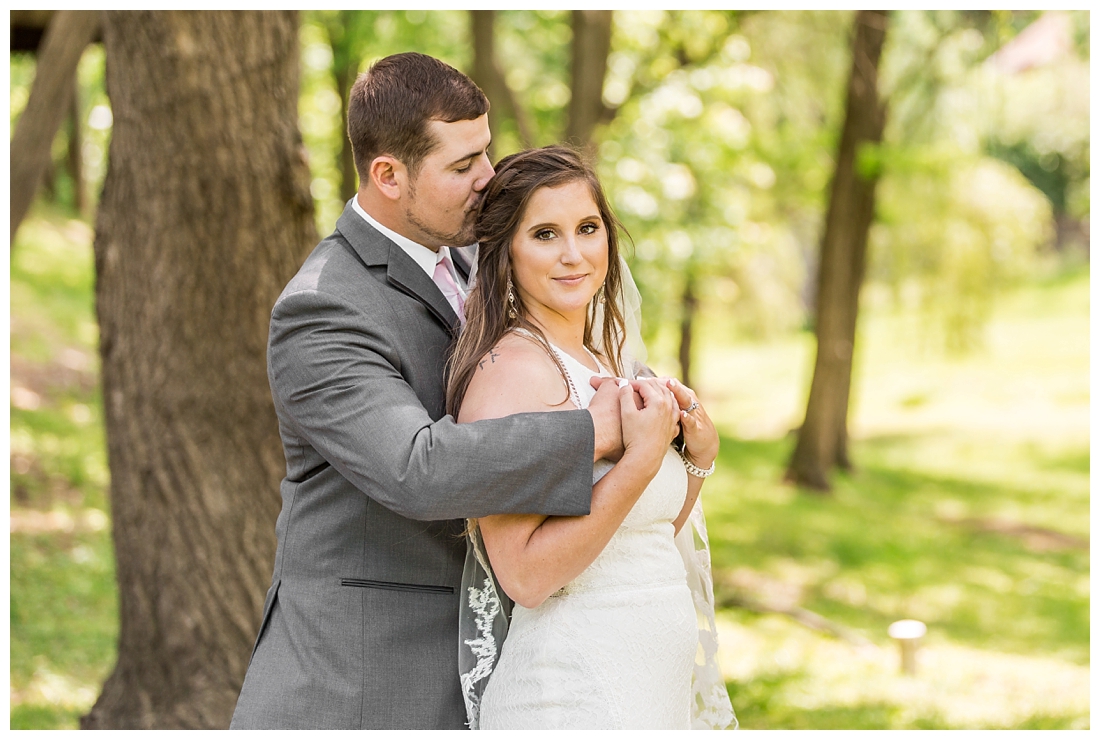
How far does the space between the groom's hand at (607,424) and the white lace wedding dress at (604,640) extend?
8 cm

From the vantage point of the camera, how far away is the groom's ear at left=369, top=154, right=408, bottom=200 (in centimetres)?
219

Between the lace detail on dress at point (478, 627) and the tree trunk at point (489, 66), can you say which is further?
the tree trunk at point (489, 66)

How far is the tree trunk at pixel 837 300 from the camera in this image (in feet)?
43.3

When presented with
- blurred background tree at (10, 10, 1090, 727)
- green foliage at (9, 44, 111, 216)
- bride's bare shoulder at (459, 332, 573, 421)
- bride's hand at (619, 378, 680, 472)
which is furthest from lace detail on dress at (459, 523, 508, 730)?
green foliage at (9, 44, 111, 216)

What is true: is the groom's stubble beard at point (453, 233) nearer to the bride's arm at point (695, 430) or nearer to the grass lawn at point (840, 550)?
the bride's arm at point (695, 430)

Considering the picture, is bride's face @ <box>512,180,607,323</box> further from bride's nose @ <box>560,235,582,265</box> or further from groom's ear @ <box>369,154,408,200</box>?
groom's ear @ <box>369,154,408,200</box>

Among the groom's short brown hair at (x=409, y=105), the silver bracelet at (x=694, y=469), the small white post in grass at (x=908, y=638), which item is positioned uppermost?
the groom's short brown hair at (x=409, y=105)

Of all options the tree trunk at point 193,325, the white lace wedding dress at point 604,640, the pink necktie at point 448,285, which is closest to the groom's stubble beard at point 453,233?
the pink necktie at point 448,285

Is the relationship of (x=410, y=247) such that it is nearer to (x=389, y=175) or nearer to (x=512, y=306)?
(x=389, y=175)

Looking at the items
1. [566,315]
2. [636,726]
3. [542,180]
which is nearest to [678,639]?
[636,726]

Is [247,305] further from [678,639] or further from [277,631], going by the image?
[678,639]

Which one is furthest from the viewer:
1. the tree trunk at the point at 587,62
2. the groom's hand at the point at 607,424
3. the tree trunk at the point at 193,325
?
the tree trunk at the point at 587,62

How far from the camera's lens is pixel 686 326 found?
1708cm

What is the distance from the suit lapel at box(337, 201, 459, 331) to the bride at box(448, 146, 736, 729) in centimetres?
9
